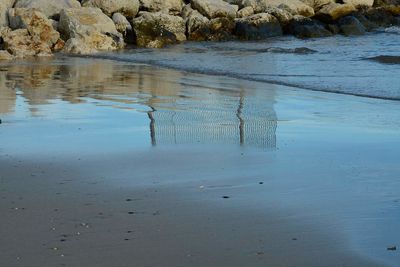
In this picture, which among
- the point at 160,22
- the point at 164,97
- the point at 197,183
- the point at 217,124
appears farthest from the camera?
the point at 160,22

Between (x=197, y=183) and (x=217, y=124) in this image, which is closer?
Answer: (x=197, y=183)

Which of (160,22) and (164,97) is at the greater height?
(160,22)

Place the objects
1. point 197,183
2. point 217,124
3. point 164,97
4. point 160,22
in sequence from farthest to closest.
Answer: point 160,22
point 164,97
point 217,124
point 197,183

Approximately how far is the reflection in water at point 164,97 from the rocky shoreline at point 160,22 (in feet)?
15.9

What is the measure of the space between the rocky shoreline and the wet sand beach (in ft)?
36.1

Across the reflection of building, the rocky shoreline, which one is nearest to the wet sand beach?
the reflection of building

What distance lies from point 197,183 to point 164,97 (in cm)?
501

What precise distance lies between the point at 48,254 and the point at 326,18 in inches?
1000

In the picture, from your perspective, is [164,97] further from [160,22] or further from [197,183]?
[160,22]

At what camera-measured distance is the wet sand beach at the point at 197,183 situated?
11.8 feet

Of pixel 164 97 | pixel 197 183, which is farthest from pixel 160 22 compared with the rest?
pixel 197 183

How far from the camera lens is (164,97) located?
387 inches

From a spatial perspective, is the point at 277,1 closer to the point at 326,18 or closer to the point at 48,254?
the point at 326,18

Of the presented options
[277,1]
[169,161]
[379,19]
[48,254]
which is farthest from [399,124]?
[379,19]
